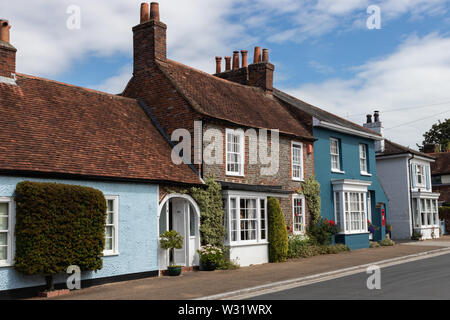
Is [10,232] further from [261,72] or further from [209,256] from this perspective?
[261,72]

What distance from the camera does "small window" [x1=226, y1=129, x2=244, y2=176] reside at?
1872cm

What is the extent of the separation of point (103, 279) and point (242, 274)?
13.9ft

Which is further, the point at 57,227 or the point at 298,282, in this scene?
the point at 298,282

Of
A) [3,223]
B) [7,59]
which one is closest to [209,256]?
[3,223]

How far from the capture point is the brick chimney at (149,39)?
19531mm

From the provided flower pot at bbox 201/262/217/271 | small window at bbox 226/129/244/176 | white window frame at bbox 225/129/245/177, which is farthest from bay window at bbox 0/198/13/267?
white window frame at bbox 225/129/245/177

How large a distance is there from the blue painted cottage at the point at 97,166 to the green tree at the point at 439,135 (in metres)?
51.2

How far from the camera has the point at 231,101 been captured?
21.0m

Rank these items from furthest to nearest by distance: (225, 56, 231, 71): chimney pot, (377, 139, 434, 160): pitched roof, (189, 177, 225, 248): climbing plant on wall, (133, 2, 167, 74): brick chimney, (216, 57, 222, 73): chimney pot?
(377, 139, 434, 160): pitched roof
(216, 57, 222, 73): chimney pot
(225, 56, 231, 71): chimney pot
(133, 2, 167, 74): brick chimney
(189, 177, 225, 248): climbing plant on wall

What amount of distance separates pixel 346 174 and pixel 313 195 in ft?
11.9

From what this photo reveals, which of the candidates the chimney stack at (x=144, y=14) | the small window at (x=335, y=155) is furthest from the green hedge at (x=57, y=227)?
the small window at (x=335, y=155)

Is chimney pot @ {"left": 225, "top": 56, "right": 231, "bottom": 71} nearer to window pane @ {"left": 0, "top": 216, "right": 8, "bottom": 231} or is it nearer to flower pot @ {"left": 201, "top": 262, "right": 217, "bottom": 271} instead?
flower pot @ {"left": 201, "top": 262, "right": 217, "bottom": 271}

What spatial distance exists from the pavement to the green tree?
46.9 metres
